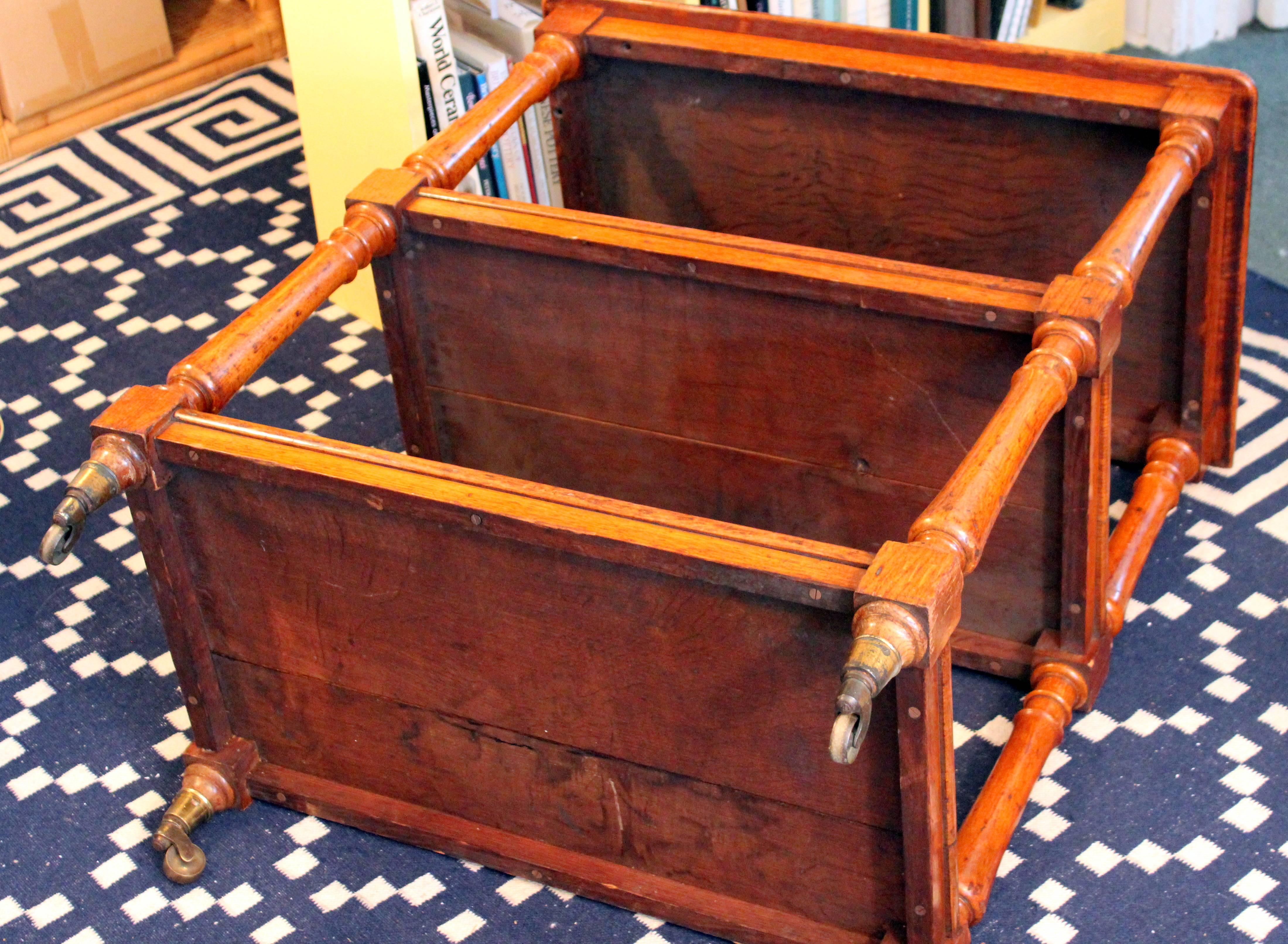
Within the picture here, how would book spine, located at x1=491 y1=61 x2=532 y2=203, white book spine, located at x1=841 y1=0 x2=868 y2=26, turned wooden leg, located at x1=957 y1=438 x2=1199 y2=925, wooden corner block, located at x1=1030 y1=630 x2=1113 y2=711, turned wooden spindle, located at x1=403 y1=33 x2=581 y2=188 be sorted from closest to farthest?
turned wooden leg, located at x1=957 y1=438 x2=1199 y2=925 < wooden corner block, located at x1=1030 y1=630 x2=1113 y2=711 < turned wooden spindle, located at x1=403 y1=33 x2=581 y2=188 < book spine, located at x1=491 y1=61 x2=532 y2=203 < white book spine, located at x1=841 y1=0 x2=868 y2=26

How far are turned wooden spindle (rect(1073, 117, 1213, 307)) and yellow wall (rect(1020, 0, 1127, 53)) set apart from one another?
1079mm

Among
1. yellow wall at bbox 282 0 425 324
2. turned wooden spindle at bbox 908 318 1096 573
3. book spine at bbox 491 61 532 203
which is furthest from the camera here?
book spine at bbox 491 61 532 203

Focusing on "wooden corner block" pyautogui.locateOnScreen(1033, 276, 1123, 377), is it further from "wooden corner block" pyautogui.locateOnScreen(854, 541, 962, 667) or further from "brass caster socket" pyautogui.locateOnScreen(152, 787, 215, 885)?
"brass caster socket" pyautogui.locateOnScreen(152, 787, 215, 885)

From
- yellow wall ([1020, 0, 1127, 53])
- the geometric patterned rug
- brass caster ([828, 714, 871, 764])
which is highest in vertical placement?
brass caster ([828, 714, 871, 764])

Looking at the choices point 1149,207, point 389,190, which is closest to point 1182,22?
point 1149,207

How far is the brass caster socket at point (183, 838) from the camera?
1.72 m

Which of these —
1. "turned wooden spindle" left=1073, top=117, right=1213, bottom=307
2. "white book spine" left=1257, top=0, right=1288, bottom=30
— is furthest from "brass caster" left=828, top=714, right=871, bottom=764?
"white book spine" left=1257, top=0, right=1288, bottom=30

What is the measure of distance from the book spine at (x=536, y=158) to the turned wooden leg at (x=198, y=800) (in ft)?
3.24

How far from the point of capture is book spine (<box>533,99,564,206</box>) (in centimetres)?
243

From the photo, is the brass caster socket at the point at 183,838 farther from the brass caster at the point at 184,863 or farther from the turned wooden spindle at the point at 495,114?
the turned wooden spindle at the point at 495,114

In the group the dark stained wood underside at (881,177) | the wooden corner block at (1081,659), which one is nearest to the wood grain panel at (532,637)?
the wooden corner block at (1081,659)

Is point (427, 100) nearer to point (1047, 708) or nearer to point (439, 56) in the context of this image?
point (439, 56)

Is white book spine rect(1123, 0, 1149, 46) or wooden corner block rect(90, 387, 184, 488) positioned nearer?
wooden corner block rect(90, 387, 184, 488)

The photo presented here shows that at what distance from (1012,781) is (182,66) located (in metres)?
2.22
